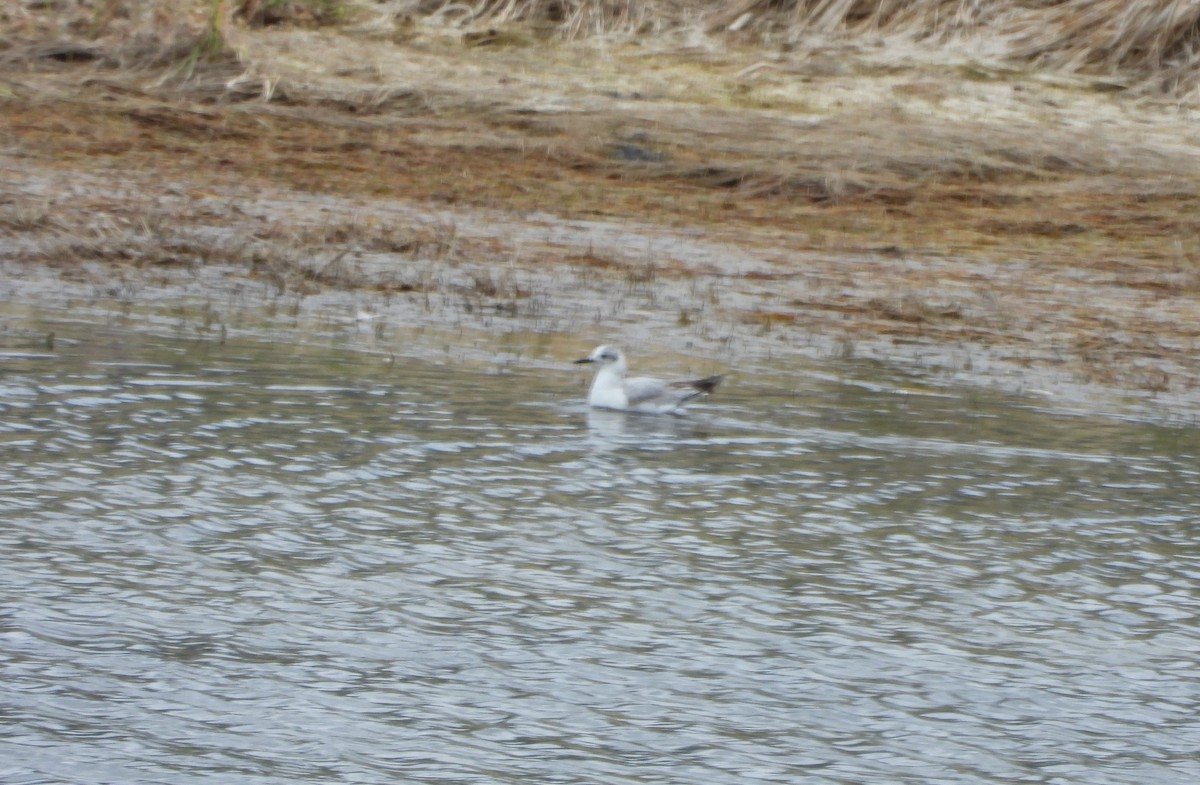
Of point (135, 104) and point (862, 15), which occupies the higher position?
point (862, 15)

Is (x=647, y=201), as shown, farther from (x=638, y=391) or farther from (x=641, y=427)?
(x=641, y=427)

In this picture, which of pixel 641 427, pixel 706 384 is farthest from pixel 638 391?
pixel 706 384

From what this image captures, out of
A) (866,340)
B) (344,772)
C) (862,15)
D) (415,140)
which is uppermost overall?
(862,15)

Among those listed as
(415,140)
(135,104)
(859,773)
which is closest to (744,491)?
(859,773)

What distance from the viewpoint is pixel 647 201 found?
19.7 meters

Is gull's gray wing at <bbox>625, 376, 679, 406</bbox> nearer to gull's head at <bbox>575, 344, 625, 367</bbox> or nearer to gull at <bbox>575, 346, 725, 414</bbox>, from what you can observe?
gull at <bbox>575, 346, 725, 414</bbox>

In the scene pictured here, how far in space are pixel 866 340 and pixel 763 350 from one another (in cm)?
90

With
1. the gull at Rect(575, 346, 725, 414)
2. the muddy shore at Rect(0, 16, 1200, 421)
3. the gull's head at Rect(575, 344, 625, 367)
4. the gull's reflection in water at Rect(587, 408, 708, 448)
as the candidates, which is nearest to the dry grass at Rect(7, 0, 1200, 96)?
the muddy shore at Rect(0, 16, 1200, 421)

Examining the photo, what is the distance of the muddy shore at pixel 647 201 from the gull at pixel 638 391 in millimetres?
1735

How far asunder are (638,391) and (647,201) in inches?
350

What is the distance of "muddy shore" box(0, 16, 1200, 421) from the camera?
1406 cm

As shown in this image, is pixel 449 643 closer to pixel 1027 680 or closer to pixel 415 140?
pixel 1027 680

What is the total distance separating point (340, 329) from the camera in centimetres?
1328

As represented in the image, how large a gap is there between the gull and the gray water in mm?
124
